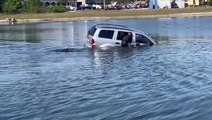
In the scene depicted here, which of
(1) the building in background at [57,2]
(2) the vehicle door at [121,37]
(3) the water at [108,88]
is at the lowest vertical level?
(3) the water at [108,88]

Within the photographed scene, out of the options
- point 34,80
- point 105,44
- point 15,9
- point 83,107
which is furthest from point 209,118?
point 15,9

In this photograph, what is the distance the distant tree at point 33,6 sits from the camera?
126812 millimetres

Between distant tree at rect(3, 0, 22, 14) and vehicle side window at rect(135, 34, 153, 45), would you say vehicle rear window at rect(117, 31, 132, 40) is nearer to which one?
vehicle side window at rect(135, 34, 153, 45)

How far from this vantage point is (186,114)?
1178cm

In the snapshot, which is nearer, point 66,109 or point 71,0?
point 66,109

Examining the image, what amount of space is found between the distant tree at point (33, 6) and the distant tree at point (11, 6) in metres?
2.35

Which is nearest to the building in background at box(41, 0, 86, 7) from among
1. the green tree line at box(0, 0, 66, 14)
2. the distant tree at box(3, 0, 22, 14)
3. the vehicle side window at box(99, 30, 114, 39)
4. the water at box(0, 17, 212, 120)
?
the green tree line at box(0, 0, 66, 14)

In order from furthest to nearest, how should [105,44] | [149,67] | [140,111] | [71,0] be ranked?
[71,0]
[105,44]
[149,67]
[140,111]

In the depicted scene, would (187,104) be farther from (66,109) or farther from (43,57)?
(43,57)

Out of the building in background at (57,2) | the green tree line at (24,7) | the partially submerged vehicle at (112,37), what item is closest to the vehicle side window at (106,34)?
the partially submerged vehicle at (112,37)

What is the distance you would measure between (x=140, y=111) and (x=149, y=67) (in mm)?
8476

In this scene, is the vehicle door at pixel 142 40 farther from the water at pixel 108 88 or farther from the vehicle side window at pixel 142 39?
the water at pixel 108 88

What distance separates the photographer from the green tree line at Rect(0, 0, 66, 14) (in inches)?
4988

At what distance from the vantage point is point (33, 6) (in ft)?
426
